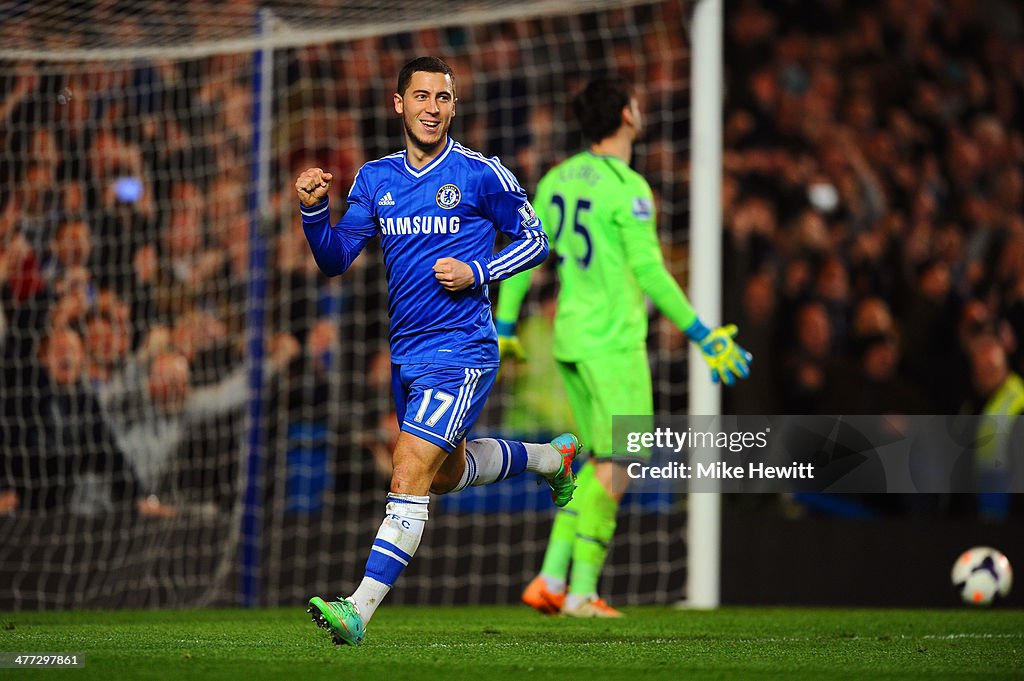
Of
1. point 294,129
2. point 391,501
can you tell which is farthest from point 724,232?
point 391,501

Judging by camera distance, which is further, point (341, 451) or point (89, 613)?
point (341, 451)

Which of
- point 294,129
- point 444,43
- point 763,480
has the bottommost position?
point 763,480

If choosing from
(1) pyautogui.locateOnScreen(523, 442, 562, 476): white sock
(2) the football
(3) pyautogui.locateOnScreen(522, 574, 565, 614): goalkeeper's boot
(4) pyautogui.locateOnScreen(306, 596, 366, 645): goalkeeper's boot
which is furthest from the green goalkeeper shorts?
(4) pyautogui.locateOnScreen(306, 596, 366, 645): goalkeeper's boot

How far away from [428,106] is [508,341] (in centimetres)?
175

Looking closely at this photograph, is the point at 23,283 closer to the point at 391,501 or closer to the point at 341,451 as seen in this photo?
the point at 341,451

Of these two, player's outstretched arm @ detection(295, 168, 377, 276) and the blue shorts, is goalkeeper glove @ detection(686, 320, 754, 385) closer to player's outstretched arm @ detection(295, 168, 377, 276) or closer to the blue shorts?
the blue shorts

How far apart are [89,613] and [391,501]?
2.85 m

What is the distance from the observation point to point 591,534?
652 cm

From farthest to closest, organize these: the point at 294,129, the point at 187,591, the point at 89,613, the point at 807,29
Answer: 1. the point at 807,29
2. the point at 294,129
3. the point at 187,591
4. the point at 89,613

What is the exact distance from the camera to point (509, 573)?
8.23m

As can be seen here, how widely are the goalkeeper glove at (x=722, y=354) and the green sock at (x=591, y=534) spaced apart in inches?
28.3

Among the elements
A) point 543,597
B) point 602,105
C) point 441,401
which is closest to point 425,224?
point 441,401

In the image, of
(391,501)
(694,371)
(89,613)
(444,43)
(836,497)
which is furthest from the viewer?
(444,43)

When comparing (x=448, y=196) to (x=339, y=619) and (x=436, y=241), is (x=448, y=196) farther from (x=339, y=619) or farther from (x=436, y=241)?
(x=339, y=619)
